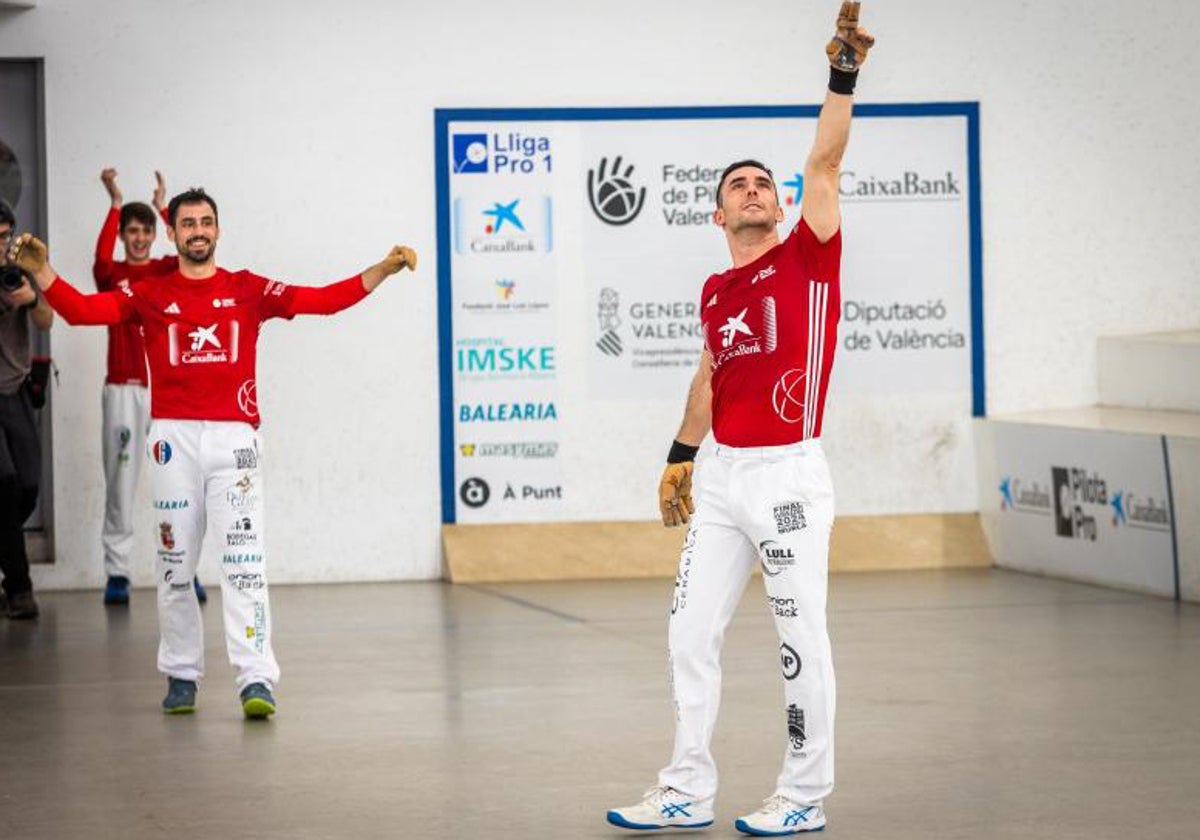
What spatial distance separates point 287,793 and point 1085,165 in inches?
330

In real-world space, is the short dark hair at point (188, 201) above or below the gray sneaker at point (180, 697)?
above

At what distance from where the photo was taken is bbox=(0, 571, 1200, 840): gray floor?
6254 mm

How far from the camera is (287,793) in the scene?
21.7ft

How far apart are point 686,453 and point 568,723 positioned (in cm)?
171

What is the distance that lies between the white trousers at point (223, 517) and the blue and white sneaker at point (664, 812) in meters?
2.46

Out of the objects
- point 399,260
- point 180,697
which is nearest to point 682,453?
point 399,260

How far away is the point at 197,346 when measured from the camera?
8.09 metres

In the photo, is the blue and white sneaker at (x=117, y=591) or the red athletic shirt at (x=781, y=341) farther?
the blue and white sneaker at (x=117, y=591)

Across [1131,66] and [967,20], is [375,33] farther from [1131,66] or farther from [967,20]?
[1131,66]

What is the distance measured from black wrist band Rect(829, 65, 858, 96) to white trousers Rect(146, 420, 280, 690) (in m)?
3.30

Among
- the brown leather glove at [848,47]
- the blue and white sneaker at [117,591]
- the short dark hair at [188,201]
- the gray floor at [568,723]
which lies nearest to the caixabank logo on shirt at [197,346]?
the short dark hair at [188,201]

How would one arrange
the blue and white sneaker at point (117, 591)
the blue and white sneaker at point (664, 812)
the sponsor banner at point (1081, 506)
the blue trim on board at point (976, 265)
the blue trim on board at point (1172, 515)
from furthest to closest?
the blue trim on board at point (976, 265), the blue and white sneaker at point (117, 591), the sponsor banner at point (1081, 506), the blue trim on board at point (1172, 515), the blue and white sneaker at point (664, 812)

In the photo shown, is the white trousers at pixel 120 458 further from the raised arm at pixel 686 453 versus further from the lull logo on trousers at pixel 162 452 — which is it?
the raised arm at pixel 686 453

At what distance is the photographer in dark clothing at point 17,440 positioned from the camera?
1083cm
